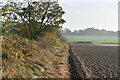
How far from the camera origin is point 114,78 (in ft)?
37.5

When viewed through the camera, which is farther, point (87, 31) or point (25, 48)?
point (87, 31)

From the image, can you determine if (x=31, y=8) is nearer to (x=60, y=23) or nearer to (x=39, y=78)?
(x=60, y=23)

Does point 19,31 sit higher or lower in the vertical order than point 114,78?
higher

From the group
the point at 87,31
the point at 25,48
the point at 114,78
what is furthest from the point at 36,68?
the point at 87,31

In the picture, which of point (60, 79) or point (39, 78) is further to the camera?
point (60, 79)

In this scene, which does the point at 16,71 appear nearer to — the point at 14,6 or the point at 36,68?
the point at 36,68

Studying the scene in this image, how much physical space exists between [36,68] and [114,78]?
4451mm

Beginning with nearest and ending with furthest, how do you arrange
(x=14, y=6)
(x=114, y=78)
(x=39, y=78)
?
(x=39, y=78) → (x=114, y=78) → (x=14, y=6)

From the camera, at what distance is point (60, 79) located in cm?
973

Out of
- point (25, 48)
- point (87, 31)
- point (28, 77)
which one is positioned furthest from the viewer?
point (87, 31)

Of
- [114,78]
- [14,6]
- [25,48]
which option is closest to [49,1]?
[14,6]

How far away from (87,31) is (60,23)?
158126 mm

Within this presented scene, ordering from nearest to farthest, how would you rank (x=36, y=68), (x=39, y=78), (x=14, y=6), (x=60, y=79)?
(x=39, y=78) < (x=60, y=79) < (x=36, y=68) < (x=14, y=6)

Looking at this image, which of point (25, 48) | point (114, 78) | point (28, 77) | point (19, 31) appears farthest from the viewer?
point (19, 31)
